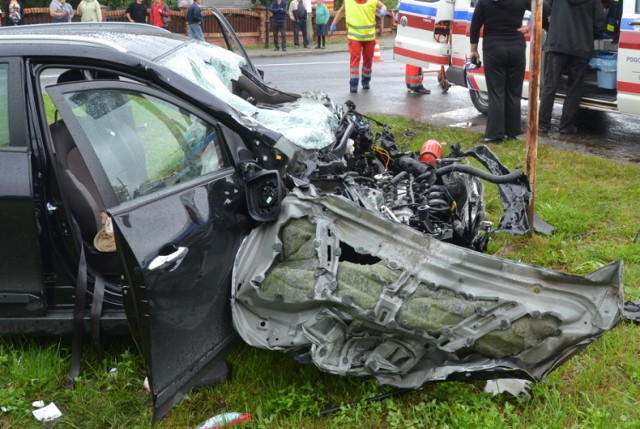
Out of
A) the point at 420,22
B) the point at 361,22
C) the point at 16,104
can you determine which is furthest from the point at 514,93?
the point at 16,104

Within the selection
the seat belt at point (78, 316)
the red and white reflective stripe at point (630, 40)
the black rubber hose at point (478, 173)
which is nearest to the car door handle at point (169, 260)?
the seat belt at point (78, 316)

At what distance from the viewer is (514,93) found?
322 inches

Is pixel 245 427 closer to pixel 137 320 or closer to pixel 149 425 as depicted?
pixel 149 425

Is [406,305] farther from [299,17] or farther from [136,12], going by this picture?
[299,17]

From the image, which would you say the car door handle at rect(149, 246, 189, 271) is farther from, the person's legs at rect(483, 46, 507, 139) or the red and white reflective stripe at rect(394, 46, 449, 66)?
the red and white reflective stripe at rect(394, 46, 449, 66)

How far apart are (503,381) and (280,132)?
5.39 ft

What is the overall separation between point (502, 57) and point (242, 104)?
16.0ft

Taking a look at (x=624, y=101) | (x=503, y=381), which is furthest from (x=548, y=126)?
(x=503, y=381)

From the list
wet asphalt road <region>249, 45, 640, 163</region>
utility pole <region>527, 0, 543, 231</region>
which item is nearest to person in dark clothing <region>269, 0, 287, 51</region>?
wet asphalt road <region>249, 45, 640, 163</region>

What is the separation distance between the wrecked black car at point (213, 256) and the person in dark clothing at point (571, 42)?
17.7 ft

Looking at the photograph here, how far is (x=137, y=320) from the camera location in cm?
278

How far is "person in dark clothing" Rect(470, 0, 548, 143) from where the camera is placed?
7.89 metres

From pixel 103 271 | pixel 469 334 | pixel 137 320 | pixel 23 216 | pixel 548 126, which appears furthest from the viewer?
pixel 548 126

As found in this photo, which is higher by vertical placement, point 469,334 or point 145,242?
point 145,242
